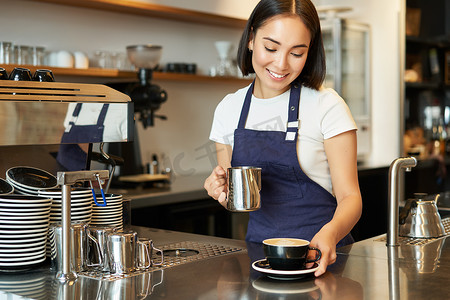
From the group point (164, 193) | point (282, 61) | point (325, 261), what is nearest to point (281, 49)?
point (282, 61)

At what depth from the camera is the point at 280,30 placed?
183cm

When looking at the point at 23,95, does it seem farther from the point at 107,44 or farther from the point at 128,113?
the point at 107,44

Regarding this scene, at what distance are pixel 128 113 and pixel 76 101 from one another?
0.16 meters

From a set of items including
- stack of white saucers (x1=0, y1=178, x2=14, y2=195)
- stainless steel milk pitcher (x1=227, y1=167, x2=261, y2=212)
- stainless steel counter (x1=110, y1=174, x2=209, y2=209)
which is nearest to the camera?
stainless steel milk pitcher (x1=227, y1=167, x2=261, y2=212)

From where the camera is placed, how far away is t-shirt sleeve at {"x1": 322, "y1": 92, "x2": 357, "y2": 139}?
1834mm

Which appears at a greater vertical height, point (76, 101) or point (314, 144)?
point (76, 101)

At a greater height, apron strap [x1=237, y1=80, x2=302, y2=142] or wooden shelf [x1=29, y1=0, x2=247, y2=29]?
wooden shelf [x1=29, y1=0, x2=247, y2=29]

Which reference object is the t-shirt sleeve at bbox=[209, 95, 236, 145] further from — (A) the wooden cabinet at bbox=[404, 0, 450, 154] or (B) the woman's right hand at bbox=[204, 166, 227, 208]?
(A) the wooden cabinet at bbox=[404, 0, 450, 154]

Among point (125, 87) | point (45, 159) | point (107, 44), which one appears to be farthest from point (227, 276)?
point (107, 44)

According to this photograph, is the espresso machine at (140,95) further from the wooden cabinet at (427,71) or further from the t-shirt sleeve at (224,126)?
the wooden cabinet at (427,71)

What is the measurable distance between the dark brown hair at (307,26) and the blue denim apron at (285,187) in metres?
0.08

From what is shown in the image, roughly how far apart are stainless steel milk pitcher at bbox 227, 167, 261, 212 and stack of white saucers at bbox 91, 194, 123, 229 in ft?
1.31

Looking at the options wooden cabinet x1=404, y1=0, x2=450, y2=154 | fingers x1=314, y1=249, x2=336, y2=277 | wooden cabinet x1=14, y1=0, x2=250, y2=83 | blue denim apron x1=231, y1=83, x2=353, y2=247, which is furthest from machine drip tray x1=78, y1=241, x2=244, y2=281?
wooden cabinet x1=404, y1=0, x2=450, y2=154

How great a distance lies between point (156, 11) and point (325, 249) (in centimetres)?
273
